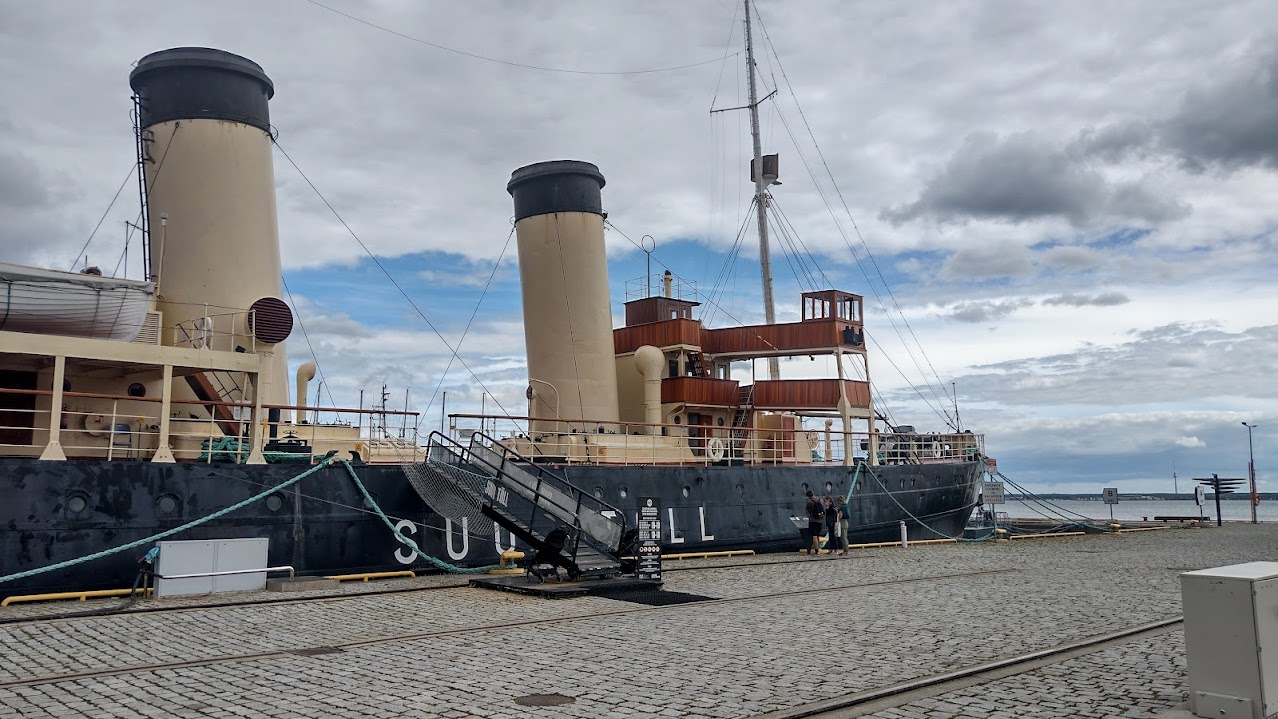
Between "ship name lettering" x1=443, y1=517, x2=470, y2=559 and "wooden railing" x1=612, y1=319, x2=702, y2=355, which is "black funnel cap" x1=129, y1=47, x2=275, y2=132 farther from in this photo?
"wooden railing" x1=612, y1=319, x2=702, y2=355

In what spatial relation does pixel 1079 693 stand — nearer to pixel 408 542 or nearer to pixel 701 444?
pixel 408 542

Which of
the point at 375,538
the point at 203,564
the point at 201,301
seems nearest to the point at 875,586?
the point at 375,538

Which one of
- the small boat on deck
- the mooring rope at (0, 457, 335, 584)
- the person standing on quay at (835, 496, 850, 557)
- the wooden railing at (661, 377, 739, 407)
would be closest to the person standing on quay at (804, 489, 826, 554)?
the person standing on quay at (835, 496, 850, 557)

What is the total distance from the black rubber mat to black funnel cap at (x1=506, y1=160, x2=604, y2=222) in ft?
44.3

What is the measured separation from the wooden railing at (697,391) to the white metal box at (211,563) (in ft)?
46.4

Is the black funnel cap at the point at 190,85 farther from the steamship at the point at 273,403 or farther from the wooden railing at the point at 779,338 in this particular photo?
the wooden railing at the point at 779,338

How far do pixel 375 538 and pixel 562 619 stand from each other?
6.01 meters

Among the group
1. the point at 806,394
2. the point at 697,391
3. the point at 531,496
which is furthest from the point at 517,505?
the point at 806,394

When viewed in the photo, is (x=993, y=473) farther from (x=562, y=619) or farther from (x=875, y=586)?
(x=562, y=619)

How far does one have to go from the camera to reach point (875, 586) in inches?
626

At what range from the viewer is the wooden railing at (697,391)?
87.7 ft

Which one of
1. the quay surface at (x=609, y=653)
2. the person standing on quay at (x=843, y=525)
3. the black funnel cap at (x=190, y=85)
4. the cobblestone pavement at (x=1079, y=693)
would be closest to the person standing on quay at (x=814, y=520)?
the person standing on quay at (x=843, y=525)

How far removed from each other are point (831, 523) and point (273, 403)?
525 inches

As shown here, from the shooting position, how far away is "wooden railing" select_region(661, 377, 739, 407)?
26719 mm
